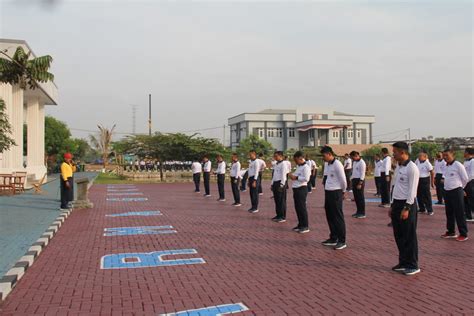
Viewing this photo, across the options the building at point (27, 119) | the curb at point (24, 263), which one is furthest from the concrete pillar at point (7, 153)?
the curb at point (24, 263)

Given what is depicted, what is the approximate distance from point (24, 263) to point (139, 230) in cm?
337

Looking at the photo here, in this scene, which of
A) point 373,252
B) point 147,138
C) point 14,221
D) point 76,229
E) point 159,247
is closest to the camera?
point 373,252

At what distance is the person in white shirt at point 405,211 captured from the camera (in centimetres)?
607

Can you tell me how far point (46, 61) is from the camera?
8.33m

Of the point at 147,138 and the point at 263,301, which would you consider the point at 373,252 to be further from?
the point at 147,138

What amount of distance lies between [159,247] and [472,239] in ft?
19.4

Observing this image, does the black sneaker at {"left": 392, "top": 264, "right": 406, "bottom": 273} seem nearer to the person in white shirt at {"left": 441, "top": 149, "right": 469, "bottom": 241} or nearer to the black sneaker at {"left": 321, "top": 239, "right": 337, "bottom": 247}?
the black sneaker at {"left": 321, "top": 239, "right": 337, "bottom": 247}

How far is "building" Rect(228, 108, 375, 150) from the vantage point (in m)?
73.3

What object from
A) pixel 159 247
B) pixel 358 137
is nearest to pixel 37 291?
pixel 159 247

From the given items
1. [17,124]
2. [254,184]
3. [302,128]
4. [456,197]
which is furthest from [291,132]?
[456,197]

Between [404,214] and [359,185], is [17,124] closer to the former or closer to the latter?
[359,185]

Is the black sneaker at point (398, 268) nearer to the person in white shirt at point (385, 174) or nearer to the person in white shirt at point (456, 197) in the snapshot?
the person in white shirt at point (456, 197)

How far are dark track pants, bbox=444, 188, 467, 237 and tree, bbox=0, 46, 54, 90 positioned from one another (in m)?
8.06

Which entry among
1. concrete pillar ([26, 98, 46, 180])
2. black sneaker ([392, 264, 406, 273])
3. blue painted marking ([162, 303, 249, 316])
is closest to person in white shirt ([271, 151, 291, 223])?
black sneaker ([392, 264, 406, 273])
